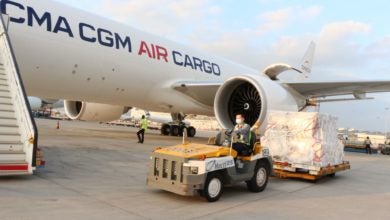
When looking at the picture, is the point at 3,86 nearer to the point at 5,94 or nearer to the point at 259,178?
the point at 5,94

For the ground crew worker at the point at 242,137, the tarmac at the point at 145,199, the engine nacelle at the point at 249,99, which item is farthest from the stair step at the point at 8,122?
the engine nacelle at the point at 249,99

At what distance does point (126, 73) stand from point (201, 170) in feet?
23.8

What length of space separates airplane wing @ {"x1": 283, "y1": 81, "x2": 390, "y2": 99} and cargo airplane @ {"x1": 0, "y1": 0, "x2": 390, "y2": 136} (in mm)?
29

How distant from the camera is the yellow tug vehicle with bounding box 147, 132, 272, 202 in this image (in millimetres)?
4773

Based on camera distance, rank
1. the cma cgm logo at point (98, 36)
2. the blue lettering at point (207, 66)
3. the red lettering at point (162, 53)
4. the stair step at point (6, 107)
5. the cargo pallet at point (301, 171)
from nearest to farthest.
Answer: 1. the stair step at point (6, 107)
2. the cargo pallet at point (301, 171)
3. the cma cgm logo at point (98, 36)
4. the red lettering at point (162, 53)
5. the blue lettering at point (207, 66)

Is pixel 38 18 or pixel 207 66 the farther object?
pixel 207 66

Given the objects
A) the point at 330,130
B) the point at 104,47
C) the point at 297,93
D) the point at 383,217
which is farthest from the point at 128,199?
the point at 297,93

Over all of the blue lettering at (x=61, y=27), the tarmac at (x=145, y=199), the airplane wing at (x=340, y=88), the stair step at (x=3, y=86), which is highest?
the blue lettering at (x=61, y=27)

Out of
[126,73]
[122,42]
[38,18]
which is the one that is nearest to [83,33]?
[38,18]

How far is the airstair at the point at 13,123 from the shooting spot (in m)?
5.39

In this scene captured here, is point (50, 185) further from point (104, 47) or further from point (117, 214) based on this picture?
point (104, 47)

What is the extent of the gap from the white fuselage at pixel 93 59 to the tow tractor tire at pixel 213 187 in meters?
6.08

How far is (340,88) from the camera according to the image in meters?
12.2

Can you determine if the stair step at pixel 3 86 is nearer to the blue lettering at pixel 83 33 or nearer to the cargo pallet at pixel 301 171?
the blue lettering at pixel 83 33
